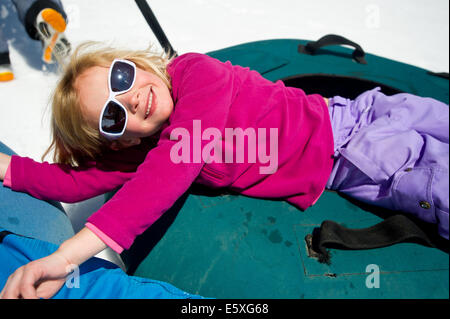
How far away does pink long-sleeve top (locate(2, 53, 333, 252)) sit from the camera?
62 centimetres

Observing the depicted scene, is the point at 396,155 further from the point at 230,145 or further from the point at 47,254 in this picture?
the point at 47,254

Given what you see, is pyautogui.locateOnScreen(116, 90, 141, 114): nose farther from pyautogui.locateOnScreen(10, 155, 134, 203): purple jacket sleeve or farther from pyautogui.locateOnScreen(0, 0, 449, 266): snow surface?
pyautogui.locateOnScreen(0, 0, 449, 266): snow surface

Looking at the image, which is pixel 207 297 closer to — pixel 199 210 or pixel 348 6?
pixel 199 210

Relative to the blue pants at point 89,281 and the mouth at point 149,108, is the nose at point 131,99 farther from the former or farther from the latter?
the blue pants at point 89,281

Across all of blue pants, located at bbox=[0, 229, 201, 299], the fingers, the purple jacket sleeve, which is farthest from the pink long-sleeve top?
the fingers

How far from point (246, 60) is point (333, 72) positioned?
10.4 inches

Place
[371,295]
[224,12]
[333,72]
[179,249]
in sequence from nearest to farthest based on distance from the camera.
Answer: [371,295]
[179,249]
[333,72]
[224,12]

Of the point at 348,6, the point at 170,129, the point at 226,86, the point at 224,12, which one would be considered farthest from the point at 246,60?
the point at 348,6

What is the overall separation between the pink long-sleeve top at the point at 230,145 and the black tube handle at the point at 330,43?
1.17ft

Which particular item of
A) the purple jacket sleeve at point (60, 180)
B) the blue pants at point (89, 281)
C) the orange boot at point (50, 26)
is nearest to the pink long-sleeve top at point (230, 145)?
the purple jacket sleeve at point (60, 180)

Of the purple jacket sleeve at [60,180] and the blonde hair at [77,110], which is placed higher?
Answer: the blonde hair at [77,110]

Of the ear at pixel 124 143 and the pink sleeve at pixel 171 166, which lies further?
the ear at pixel 124 143

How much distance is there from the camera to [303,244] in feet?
2.07

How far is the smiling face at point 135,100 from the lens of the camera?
23.7 inches
